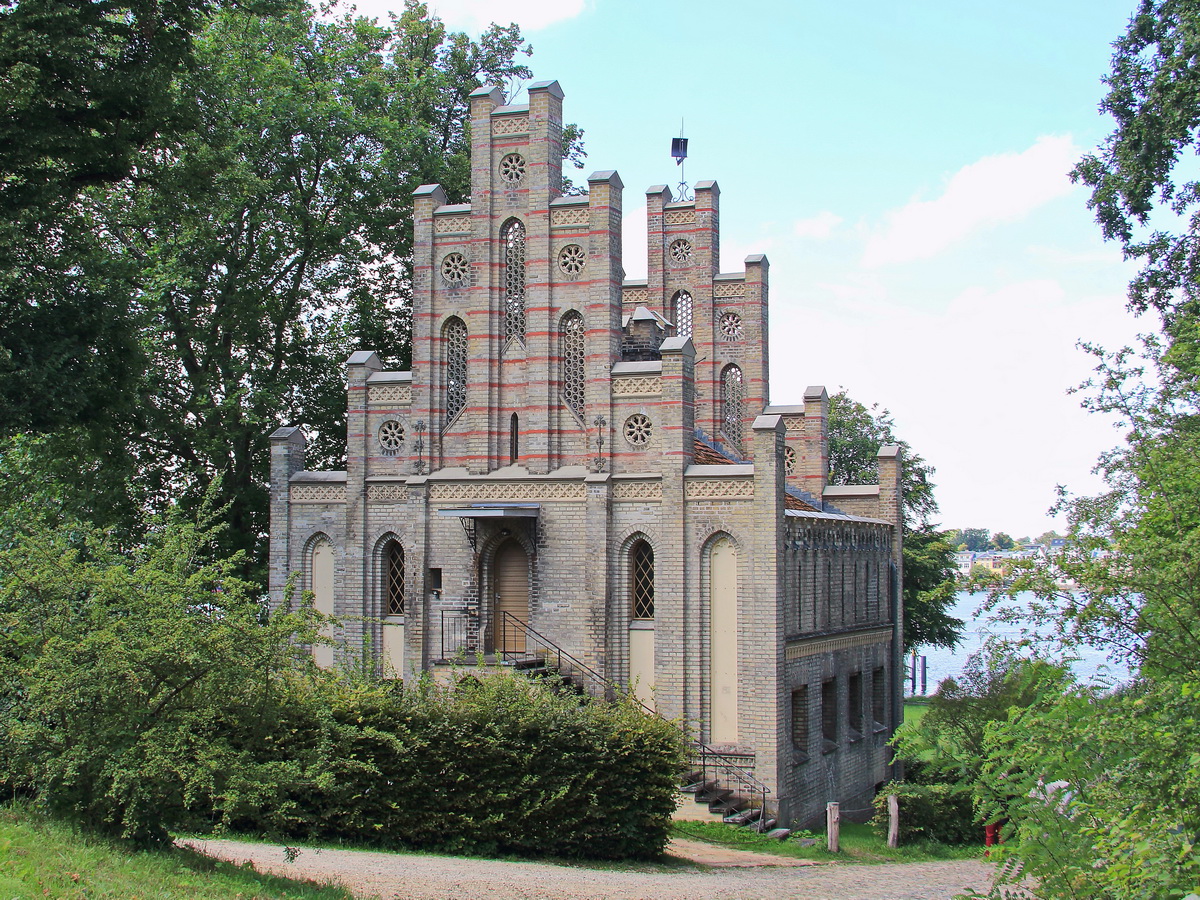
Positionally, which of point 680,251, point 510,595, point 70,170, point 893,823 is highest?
point 680,251

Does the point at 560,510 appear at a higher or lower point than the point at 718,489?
lower

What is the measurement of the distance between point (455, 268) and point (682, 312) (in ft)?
24.9

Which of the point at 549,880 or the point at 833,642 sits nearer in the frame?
the point at 549,880

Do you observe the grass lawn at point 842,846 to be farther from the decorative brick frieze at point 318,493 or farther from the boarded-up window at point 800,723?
the decorative brick frieze at point 318,493

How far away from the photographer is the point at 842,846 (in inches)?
947

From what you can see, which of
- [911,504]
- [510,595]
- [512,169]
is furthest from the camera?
[911,504]

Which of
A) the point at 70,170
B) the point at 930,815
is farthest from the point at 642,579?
the point at 70,170

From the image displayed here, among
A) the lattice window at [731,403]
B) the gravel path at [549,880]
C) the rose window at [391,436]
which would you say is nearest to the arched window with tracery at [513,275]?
the rose window at [391,436]

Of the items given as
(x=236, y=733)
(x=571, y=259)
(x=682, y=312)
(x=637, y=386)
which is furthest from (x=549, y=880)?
(x=682, y=312)

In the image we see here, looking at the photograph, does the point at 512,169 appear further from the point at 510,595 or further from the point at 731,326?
the point at 510,595

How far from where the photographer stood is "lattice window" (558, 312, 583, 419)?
25734 mm

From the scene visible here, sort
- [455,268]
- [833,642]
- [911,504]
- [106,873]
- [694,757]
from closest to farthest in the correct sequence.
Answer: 1. [106,873]
2. [694,757]
3. [455,268]
4. [833,642]
5. [911,504]

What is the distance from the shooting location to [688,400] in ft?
80.9

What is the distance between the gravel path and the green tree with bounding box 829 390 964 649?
26.1 meters
